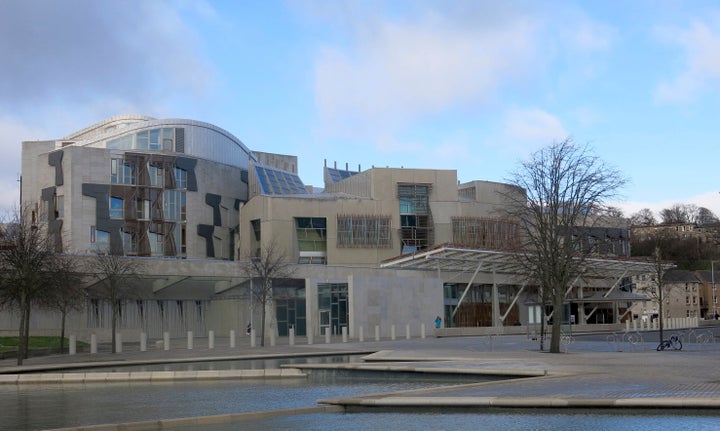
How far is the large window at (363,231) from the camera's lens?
246ft

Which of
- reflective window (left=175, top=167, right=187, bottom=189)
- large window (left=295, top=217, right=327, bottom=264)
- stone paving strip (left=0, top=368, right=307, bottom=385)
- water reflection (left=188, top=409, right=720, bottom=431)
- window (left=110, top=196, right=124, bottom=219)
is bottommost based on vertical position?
stone paving strip (left=0, top=368, right=307, bottom=385)

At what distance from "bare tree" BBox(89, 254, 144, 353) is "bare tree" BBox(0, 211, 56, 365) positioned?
→ 16.3 ft

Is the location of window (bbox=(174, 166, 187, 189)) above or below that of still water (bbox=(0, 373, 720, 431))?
above

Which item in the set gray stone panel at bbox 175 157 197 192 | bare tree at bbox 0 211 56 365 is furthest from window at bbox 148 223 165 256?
bare tree at bbox 0 211 56 365

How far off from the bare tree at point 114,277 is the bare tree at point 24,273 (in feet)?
16.3

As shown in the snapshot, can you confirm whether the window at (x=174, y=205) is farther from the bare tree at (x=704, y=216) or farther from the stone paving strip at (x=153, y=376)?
the bare tree at (x=704, y=216)

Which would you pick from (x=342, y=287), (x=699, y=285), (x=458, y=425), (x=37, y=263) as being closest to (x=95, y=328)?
(x=342, y=287)

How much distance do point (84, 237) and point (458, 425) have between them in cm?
6596

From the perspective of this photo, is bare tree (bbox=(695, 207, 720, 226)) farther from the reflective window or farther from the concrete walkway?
the concrete walkway

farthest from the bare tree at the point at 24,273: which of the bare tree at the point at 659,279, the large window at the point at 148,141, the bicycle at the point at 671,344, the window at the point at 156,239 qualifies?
the large window at the point at 148,141

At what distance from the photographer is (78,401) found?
19.3m

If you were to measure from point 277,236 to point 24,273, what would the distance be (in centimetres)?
3953

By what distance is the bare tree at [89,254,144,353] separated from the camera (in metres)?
42.1

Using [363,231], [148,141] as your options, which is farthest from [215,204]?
[363,231]
